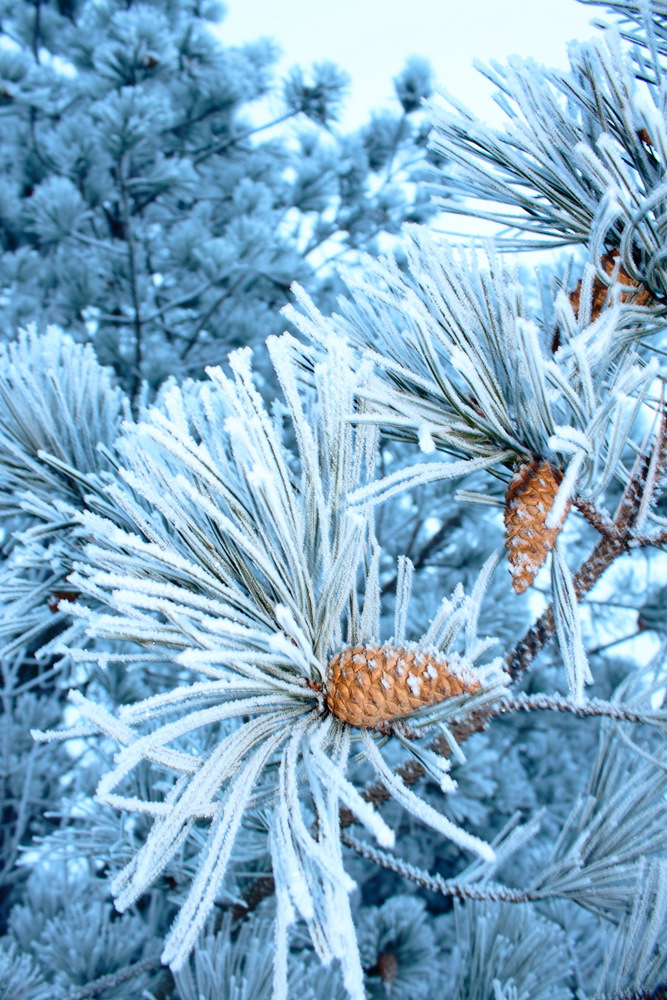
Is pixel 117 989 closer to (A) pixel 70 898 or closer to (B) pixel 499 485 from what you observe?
(A) pixel 70 898

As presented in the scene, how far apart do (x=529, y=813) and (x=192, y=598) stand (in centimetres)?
146

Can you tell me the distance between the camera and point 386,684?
36 centimetres

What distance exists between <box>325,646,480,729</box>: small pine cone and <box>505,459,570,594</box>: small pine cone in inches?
2.9

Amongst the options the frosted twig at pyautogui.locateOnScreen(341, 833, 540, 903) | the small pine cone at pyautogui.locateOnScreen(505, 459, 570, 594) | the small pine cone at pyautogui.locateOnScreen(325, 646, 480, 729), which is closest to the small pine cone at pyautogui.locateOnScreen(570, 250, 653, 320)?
the small pine cone at pyautogui.locateOnScreen(505, 459, 570, 594)

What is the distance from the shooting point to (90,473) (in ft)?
1.96

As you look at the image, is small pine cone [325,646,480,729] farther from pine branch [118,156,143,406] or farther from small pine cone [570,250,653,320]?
pine branch [118,156,143,406]

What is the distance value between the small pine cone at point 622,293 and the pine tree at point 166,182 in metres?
0.78

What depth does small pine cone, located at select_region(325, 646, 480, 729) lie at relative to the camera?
35cm

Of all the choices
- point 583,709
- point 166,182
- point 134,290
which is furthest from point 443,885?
point 166,182

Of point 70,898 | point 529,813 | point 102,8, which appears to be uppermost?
point 102,8

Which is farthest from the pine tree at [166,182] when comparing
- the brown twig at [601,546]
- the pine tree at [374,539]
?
the brown twig at [601,546]

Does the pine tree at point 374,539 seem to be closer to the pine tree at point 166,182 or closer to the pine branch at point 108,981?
the pine branch at point 108,981

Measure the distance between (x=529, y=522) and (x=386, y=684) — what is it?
13cm

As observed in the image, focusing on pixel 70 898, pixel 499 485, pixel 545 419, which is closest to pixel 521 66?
pixel 545 419
